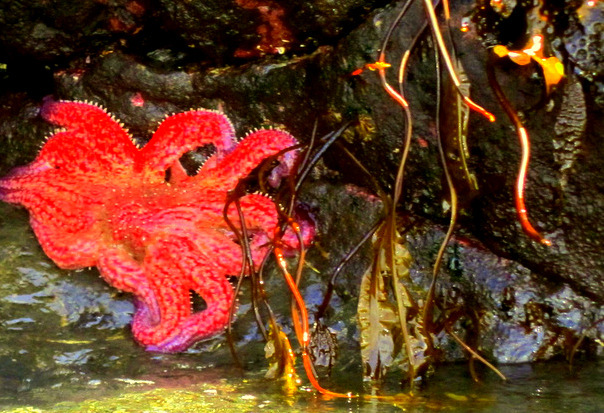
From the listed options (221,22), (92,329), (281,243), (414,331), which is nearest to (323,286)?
(281,243)

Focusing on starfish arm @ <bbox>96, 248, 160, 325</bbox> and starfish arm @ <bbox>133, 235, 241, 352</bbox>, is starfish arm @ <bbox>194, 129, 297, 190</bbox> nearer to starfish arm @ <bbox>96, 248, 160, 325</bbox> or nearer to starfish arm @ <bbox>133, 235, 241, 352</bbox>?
starfish arm @ <bbox>133, 235, 241, 352</bbox>

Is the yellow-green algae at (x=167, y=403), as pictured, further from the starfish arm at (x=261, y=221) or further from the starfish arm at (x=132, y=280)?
the starfish arm at (x=261, y=221)

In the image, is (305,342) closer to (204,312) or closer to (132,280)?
(204,312)

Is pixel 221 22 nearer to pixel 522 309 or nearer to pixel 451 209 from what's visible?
pixel 451 209

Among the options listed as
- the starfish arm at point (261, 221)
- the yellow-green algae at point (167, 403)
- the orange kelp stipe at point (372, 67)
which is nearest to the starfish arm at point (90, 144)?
the starfish arm at point (261, 221)

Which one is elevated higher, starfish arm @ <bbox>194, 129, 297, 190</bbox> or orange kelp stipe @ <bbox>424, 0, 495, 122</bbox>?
orange kelp stipe @ <bbox>424, 0, 495, 122</bbox>

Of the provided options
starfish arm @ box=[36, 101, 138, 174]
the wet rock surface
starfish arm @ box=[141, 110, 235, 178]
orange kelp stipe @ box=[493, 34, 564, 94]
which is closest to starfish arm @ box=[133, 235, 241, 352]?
the wet rock surface
